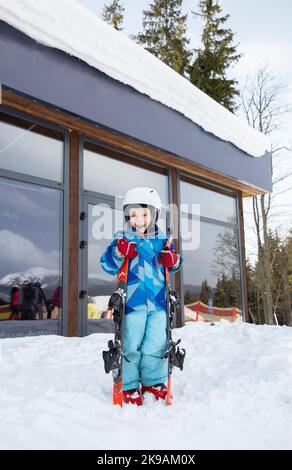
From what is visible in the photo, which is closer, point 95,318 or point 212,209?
point 95,318

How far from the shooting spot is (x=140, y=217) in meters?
3.04

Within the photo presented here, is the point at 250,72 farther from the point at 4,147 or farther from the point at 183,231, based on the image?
the point at 4,147

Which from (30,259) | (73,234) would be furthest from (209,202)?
(30,259)

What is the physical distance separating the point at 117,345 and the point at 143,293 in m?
0.41

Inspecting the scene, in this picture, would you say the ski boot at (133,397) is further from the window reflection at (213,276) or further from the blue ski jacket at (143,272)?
the window reflection at (213,276)

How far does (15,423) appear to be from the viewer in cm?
231

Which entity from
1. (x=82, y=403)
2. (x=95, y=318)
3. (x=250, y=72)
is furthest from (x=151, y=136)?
(x=250, y=72)

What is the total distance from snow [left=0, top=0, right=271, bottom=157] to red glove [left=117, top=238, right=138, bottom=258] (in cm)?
319

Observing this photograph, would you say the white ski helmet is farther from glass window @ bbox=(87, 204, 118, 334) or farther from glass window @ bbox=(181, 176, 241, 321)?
glass window @ bbox=(181, 176, 241, 321)

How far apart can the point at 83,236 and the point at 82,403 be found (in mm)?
3656

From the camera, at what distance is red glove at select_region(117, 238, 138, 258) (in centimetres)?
293

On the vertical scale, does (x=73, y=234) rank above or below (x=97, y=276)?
above

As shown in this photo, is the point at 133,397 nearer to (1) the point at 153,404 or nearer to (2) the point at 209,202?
(1) the point at 153,404

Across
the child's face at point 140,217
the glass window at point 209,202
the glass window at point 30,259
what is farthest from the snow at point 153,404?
the glass window at point 209,202
